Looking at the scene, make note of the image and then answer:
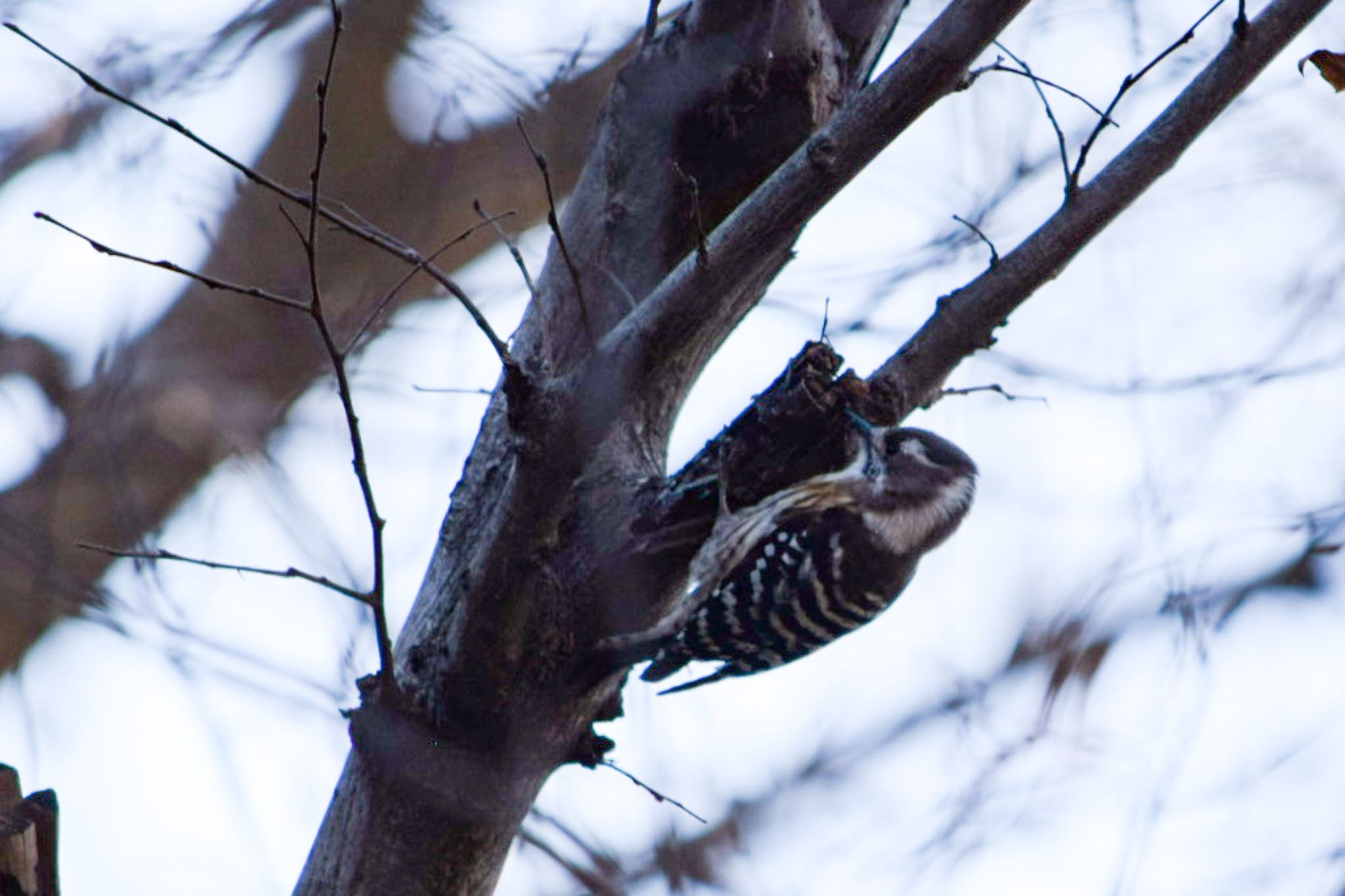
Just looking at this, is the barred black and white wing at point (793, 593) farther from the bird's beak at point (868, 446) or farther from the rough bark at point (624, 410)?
the rough bark at point (624, 410)

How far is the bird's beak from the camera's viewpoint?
11.2 ft

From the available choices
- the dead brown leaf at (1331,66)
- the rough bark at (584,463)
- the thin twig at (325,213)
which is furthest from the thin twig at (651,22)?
the dead brown leaf at (1331,66)

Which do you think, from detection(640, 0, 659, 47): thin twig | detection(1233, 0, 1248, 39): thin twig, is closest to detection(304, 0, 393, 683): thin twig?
detection(640, 0, 659, 47): thin twig

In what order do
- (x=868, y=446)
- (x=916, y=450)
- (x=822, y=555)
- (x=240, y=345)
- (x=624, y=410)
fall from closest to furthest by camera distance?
(x=624, y=410) → (x=868, y=446) → (x=822, y=555) → (x=916, y=450) → (x=240, y=345)

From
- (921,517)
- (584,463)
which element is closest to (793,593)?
(921,517)

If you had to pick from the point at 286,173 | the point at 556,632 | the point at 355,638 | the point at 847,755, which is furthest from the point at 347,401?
the point at 847,755

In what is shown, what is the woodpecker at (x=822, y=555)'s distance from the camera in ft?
12.5

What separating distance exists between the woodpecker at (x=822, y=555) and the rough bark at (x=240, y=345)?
1519 mm

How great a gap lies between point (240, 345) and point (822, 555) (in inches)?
81.7

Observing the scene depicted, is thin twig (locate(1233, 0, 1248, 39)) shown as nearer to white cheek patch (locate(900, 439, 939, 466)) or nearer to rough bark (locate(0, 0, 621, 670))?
white cheek patch (locate(900, 439, 939, 466))

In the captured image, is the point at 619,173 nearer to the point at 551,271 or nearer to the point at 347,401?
the point at 551,271

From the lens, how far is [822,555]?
416cm

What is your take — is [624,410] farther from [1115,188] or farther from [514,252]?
[1115,188]

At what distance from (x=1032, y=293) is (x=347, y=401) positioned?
152 cm
